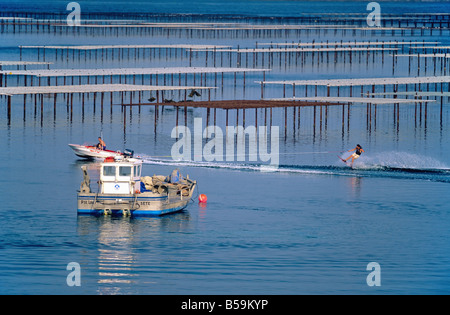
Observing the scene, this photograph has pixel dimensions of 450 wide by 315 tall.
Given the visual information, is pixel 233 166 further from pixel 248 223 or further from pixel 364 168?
pixel 248 223

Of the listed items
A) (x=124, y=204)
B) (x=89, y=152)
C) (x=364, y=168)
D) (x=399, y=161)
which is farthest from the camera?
(x=399, y=161)

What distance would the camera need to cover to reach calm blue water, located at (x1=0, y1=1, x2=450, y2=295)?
4497 cm

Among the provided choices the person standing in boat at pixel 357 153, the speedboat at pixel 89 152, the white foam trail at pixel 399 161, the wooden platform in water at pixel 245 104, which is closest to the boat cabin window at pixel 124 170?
the speedboat at pixel 89 152

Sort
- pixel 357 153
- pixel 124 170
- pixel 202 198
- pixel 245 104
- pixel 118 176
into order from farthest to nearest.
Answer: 1. pixel 245 104
2. pixel 357 153
3. pixel 202 198
4. pixel 124 170
5. pixel 118 176

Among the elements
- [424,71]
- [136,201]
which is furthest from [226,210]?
[424,71]

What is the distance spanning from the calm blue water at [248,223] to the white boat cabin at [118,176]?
1.78 m

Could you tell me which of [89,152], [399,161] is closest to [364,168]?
[399,161]

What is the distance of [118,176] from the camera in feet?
188

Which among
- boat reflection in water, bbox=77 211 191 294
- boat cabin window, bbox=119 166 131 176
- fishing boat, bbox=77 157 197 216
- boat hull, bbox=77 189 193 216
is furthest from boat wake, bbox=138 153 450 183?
boat cabin window, bbox=119 166 131 176

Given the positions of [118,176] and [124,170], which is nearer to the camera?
[118,176]

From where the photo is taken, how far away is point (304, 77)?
517ft

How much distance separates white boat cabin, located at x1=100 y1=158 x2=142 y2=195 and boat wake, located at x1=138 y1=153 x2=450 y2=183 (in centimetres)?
2148

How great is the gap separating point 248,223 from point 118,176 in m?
7.85
